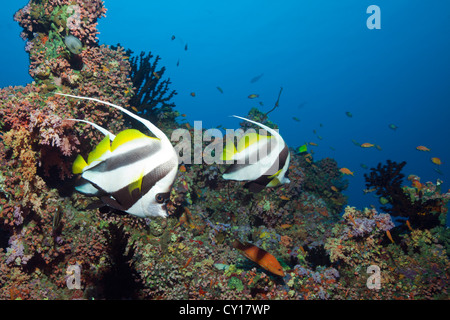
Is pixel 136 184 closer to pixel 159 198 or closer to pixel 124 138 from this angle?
pixel 159 198

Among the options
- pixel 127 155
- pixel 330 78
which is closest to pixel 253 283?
pixel 127 155

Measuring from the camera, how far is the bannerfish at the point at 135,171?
1.40m

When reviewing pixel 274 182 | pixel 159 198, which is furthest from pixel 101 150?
pixel 274 182

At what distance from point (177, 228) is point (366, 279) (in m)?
3.90

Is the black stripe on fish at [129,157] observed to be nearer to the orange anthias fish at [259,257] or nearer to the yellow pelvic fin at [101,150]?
the yellow pelvic fin at [101,150]

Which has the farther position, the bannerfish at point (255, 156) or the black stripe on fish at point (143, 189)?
the bannerfish at point (255, 156)

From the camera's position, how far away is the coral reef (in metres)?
3.82

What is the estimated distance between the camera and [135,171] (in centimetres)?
140

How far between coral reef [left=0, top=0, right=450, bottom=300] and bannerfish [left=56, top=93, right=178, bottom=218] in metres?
1.83

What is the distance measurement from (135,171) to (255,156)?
3.44ft

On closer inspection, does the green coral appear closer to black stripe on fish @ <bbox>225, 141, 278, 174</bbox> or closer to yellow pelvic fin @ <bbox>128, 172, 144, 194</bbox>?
black stripe on fish @ <bbox>225, 141, 278, 174</bbox>

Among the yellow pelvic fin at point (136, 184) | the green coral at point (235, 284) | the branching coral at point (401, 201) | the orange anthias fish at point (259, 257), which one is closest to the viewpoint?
the yellow pelvic fin at point (136, 184)

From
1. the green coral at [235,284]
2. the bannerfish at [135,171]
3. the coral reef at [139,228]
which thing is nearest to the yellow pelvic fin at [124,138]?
the bannerfish at [135,171]

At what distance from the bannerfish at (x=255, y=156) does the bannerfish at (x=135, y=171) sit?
75cm
